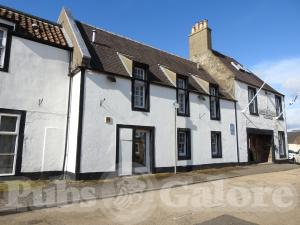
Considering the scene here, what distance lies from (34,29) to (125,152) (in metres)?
7.37

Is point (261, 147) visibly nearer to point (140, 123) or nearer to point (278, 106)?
point (278, 106)

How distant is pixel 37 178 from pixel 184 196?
21.1 feet

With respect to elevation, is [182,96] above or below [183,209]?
above

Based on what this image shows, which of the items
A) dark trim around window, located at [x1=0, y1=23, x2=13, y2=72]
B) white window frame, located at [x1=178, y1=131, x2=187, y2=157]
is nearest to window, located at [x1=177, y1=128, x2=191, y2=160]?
white window frame, located at [x1=178, y1=131, x2=187, y2=157]

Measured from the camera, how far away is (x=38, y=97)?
39.6ft

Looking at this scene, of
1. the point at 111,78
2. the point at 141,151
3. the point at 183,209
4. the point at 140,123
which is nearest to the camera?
the point at 183,209

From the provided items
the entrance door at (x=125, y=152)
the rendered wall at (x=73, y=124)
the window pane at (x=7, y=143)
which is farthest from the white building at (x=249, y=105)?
the window pane at (x=7, y=143)

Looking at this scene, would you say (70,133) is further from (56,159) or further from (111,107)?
(111,107)

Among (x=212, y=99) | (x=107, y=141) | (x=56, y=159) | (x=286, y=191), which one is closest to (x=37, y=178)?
(x=56, y=159)

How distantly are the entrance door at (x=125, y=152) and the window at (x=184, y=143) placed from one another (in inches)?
142

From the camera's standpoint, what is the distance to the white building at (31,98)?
11148 mm

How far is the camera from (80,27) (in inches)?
619

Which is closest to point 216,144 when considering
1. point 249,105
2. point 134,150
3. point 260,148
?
point 249,105

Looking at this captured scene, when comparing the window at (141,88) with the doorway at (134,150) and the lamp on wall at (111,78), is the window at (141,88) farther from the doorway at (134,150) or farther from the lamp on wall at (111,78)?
the lamp on wall at (111,78)
